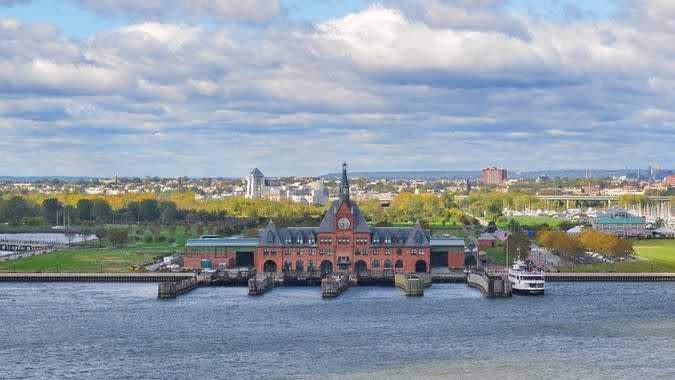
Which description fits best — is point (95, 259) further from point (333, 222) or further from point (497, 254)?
point (497, 254)

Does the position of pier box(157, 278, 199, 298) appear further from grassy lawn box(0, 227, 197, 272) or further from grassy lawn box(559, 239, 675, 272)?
grassy lawn box(559, 239, 675, 272)

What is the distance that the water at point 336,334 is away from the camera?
68.8 metres

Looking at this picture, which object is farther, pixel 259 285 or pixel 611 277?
pixel 611 277

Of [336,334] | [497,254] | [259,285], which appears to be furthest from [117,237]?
[336,334]

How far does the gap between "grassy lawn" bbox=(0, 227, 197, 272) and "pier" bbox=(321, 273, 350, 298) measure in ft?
89.9

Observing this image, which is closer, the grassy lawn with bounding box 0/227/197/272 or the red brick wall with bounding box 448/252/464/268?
the red brick wall with bounding box 448/252/464/268

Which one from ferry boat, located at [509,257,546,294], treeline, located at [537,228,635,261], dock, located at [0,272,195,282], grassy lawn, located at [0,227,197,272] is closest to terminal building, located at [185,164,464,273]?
dock, located at [0,272,195,282]

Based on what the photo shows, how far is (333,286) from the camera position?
104 meters

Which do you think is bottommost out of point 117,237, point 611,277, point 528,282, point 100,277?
point 611,277

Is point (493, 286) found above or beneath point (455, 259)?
beneath

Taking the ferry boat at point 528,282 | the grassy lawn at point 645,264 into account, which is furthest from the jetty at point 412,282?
the grassy lawn at point 645,264

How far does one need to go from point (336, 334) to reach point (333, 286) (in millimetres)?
23230

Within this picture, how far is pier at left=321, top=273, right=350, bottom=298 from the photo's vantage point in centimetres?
10338

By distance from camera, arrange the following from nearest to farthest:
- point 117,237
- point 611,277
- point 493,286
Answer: point 493,286 → point 611,277 → point 117,237
